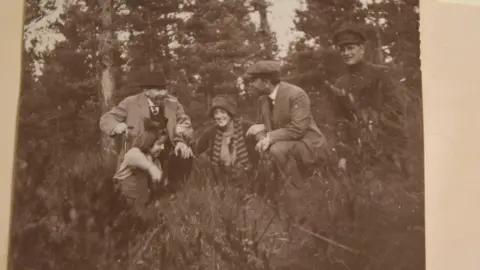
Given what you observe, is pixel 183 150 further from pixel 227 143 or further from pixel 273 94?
pixel 273 94

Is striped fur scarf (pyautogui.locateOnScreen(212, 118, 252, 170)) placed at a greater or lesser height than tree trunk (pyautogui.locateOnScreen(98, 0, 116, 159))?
lesser

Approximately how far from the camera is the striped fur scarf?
3.31 feet

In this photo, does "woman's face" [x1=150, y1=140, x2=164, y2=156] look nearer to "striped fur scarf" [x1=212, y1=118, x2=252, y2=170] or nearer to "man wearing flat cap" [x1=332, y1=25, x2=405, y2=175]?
"striped fur scarf" [x1=212, y1=118, x2=252, y2=170]

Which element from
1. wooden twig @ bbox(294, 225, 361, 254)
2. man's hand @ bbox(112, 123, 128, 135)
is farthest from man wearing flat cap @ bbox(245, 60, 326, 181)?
man's hand @ bbox(112, 123, 128, 135)

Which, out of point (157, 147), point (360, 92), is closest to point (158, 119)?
point (157, 147)

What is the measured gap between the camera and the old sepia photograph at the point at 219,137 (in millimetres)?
988

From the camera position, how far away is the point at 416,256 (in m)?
0.99

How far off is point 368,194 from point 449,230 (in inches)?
7.0

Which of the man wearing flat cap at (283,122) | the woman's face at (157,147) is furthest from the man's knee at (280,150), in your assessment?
the woman's face at (157,147)

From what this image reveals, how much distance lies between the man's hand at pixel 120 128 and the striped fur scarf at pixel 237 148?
0.59 feet

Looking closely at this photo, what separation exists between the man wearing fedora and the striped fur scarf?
0.05m

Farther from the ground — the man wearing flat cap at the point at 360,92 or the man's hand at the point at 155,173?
the man wearing flat cap at the point at 360,92

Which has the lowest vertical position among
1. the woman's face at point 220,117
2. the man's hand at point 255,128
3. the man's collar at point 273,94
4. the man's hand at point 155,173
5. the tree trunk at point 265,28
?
the man's hand at point 155,173

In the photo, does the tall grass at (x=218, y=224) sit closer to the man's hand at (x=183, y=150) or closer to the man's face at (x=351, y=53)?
the man's hand at (x=183, y=150)
